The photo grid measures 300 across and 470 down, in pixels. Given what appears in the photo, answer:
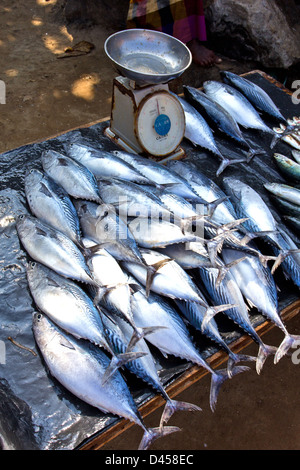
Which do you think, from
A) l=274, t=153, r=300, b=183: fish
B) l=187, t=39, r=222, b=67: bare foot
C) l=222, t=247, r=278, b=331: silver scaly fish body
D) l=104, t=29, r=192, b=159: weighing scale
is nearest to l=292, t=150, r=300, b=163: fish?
l=274, t=153, r=300, b=183: fish

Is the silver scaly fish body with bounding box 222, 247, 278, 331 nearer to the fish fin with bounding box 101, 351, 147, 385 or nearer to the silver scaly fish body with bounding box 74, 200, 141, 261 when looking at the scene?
the silver scaly fish body with bounding box 74, 200, 141, 261

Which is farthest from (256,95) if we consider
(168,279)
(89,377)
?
(89,377)

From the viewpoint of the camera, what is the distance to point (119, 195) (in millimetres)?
2373

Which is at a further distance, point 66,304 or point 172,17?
point 172,17

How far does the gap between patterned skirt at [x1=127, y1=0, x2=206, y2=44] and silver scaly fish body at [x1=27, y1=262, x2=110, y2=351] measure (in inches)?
162

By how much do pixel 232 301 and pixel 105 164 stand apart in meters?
1.19

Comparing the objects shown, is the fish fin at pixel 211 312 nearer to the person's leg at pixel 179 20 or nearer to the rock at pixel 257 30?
the person's leg at pixel 179 20

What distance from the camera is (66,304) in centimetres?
189

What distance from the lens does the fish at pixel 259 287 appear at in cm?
209

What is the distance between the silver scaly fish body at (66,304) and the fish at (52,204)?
0.84 feet

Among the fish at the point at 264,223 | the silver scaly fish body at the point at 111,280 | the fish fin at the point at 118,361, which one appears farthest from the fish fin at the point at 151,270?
the fish at the point at 264,223

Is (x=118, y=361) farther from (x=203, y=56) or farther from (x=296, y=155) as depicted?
(x=203, y=56)

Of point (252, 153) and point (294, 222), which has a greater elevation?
point (252, 153)

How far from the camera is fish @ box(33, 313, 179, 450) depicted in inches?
66.7
